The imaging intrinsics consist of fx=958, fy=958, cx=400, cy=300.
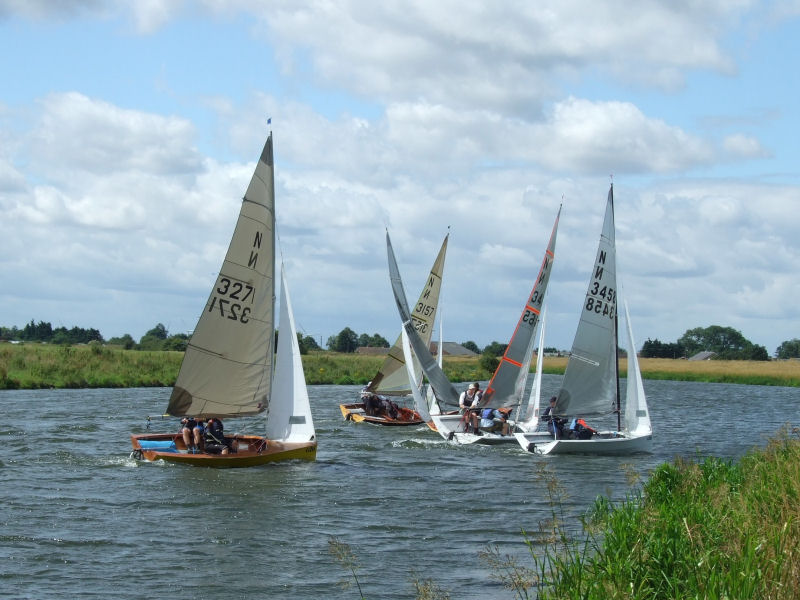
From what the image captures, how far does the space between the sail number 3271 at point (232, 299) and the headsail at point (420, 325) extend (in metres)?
16.3

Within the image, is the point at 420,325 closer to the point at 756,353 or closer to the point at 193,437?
the point at 193,437

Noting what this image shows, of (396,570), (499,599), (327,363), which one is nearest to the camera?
(499,599)

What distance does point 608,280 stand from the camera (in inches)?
1082

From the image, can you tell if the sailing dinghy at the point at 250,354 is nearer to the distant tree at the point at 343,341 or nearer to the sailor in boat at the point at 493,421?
the sailor in boat at the point at 493,421

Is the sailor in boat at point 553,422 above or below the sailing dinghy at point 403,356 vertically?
below

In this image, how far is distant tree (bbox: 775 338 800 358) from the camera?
172 metres

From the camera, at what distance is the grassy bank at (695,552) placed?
8.33m

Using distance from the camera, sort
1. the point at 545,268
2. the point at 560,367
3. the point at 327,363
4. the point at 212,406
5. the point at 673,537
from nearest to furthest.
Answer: the point at 673,537 → the point at 212,406 → the point at 545,268 → the point at 327,363 → the point at 560,367

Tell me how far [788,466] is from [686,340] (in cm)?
17610

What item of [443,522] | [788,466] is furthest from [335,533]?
[788,466]

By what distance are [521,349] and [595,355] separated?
2557 millimetres

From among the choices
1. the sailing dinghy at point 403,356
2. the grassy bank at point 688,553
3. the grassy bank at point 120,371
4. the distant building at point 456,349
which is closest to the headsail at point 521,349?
the sailing dinghy at point 403,356

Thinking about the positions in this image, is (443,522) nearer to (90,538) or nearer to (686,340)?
(90,538)

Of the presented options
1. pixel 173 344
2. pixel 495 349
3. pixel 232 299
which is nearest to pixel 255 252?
pixel 232 299
